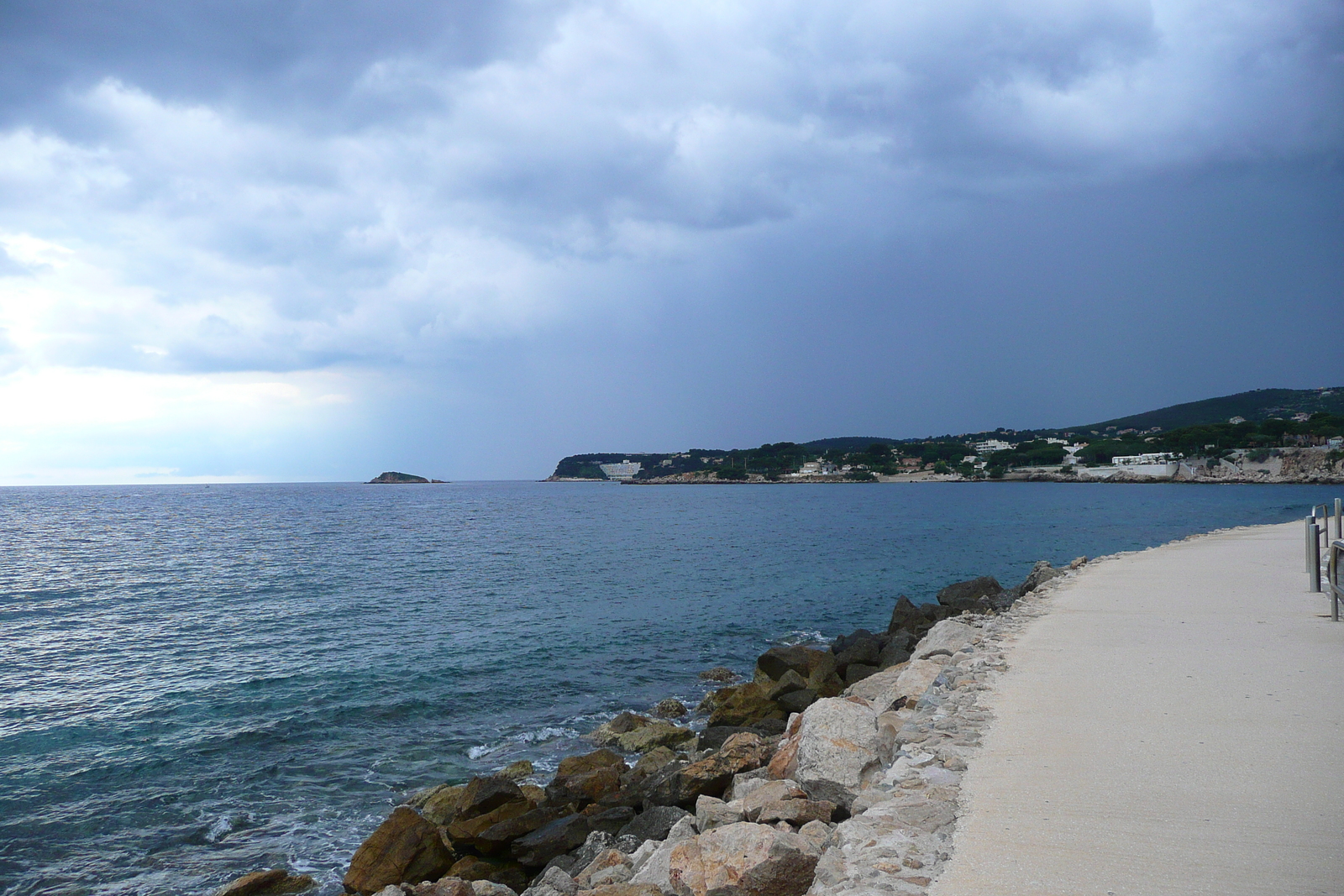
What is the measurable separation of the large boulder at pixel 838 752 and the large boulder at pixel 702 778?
150 cm

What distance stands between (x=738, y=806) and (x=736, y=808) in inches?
1.3

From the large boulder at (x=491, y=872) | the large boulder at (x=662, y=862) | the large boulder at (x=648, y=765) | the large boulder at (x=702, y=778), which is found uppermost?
the large boulder at (x=662, y=862)

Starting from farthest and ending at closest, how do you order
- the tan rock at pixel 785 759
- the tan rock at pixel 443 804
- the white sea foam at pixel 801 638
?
the white sea foam at pixel 801 638 < the tan rock at pixel 443 804 < the tan rock at pixel 785 759

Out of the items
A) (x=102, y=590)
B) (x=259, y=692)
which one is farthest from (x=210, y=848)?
(x=102, y=590)

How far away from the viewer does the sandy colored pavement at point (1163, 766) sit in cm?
399

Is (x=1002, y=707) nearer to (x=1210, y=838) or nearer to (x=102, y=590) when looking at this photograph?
(x=1210, y=838)

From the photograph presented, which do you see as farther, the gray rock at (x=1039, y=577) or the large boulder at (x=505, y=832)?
the gray rock at (x=1039, y=577)

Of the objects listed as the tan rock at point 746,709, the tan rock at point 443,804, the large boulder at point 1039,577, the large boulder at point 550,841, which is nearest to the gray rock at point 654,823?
the large boulder at point 550,841

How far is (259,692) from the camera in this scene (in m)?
15.3

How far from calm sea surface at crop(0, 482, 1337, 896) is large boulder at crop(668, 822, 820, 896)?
207 inches

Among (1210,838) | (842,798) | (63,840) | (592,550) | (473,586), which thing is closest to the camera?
(1210,838)

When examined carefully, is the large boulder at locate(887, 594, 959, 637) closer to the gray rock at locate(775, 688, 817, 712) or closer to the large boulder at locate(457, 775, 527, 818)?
the gray rock at locate(775, 688, 817, 712)

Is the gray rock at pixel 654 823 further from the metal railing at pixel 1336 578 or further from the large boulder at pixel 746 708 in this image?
the metal railing at pixel 1336 578

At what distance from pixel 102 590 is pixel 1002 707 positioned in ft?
112
